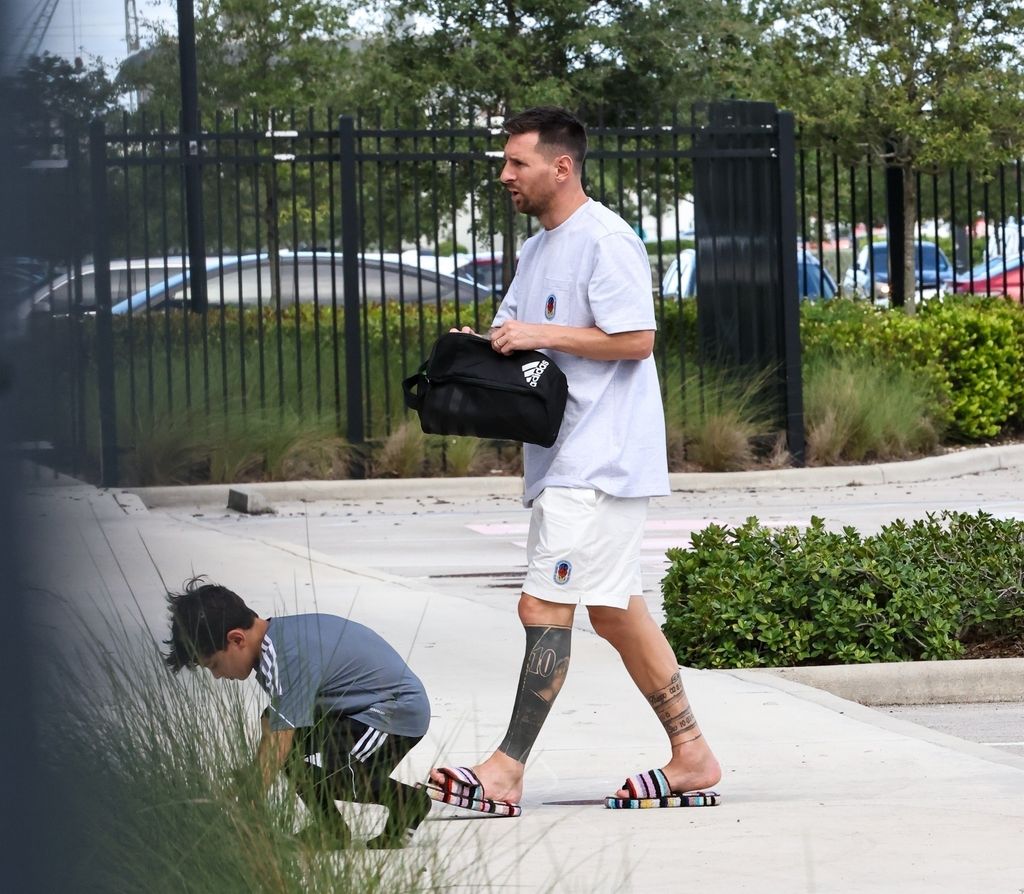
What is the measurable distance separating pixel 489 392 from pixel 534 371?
0.13 m

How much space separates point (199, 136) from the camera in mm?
12656

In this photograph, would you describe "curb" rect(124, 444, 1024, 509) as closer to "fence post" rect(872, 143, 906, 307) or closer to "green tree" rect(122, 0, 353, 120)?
"fence post" rect(872, 143, 906, 307)

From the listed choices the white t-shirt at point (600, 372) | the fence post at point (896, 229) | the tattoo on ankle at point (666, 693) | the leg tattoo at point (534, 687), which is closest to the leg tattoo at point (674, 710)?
the tattoo on ankle at point (666, 693)

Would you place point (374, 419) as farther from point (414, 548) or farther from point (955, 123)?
point (955, 123)

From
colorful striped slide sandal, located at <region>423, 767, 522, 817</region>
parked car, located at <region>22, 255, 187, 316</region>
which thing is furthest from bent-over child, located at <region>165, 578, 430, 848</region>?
parked car, located at <region>22, 255, 187, 316</region>

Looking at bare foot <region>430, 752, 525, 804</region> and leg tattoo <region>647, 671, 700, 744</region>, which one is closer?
bare foot <region>430, 752, 525, 804</region>

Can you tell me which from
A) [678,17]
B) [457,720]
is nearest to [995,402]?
[678,17]

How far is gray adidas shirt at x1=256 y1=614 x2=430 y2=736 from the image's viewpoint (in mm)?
4113

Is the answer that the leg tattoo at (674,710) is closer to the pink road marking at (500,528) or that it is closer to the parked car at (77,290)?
the parked car at (77,290)

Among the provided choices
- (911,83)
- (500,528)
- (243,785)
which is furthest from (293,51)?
(243,785)

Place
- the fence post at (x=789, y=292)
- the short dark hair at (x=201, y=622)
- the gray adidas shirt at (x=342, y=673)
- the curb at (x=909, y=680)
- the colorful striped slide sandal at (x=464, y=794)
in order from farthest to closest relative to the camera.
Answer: the fence post at (x=789, y=292)
the curb at (x=909, y=680)
the colorful striped slide sandal at (x=464, y=794)
the gray adidas shirt at (x=342, y=673)
the short dark hair at (x=201, y=622)

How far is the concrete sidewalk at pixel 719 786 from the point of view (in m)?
3.71

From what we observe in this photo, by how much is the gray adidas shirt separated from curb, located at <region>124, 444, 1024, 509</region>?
8.46 m

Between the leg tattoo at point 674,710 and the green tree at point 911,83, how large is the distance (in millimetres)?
14174
